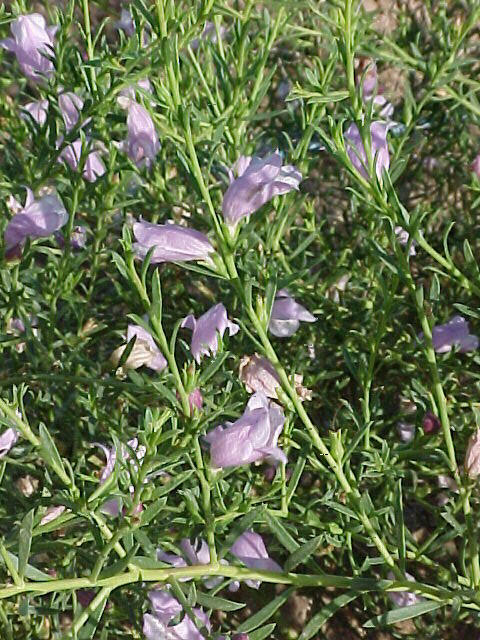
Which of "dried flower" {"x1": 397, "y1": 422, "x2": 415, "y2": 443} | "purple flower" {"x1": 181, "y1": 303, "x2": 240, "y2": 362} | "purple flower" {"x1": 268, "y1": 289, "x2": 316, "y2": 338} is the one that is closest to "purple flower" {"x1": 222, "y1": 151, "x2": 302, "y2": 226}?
"purple flower" {"x1": 181, "y1": 303, "x2": 240, "y2": 362}

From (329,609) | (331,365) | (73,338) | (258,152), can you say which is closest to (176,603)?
(329,609)

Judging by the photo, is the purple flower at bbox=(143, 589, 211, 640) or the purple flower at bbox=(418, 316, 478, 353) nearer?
the purple flower at bbox=(143, 589, 211, 640)

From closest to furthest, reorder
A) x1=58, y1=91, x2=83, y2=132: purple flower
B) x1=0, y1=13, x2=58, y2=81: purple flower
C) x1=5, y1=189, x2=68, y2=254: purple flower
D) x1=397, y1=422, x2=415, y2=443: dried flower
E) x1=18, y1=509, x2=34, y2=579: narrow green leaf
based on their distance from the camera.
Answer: x1=18, y1=509, x2=34, y2=579: narrow green leaf → x1=5, y1=189, x2=68, y2=254: purple flower → x1=58, y1=91, x2=83, y2=132: purple flower → x1=0, y1=13, x2=58, y2=81: purple flower → x1=397, y1=422, x2=415, y2=443: dried flower

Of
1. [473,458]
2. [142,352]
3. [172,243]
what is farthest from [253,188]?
[473,458]

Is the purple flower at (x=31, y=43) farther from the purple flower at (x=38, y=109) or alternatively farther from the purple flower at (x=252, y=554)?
the purple flower at (x=252, y=554)

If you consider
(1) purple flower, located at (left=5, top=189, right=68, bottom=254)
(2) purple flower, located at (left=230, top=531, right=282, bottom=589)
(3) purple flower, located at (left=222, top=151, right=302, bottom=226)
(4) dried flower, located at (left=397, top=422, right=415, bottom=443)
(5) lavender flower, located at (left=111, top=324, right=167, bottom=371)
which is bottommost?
(4) dried flower, located at (left=397, top=422, right=415, bottom=443)

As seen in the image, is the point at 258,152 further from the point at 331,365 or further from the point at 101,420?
the point at 101,420

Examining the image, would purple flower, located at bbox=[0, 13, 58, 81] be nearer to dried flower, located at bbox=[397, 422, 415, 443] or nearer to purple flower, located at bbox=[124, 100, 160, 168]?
purple flower, located at bbox=[124, 100, 160, 168]

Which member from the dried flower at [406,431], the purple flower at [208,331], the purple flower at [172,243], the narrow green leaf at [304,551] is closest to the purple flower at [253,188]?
the purple flower at [172,243]
